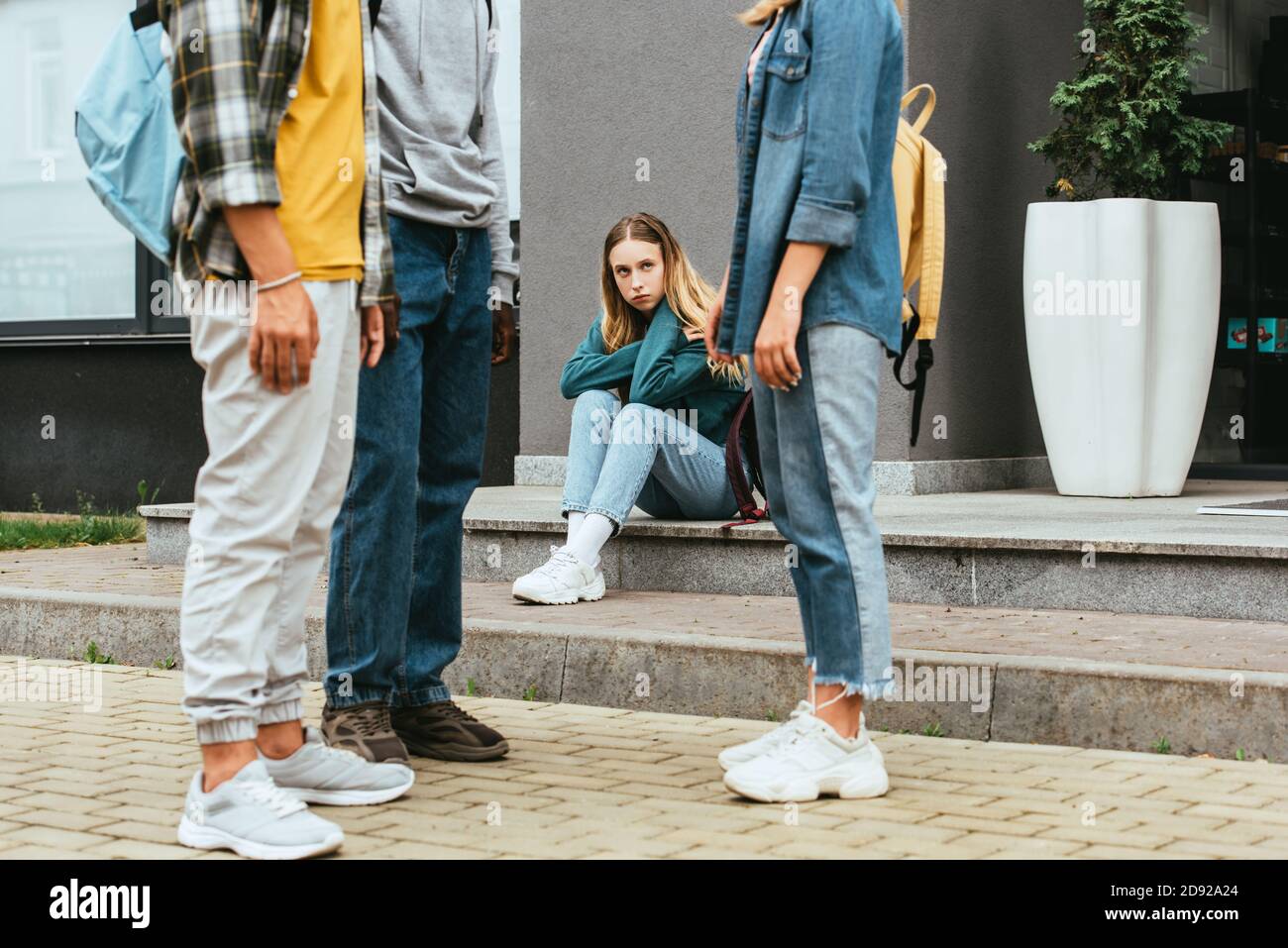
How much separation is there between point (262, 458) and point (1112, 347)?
4.89 metres

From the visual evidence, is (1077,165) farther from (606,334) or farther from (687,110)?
(606,334)

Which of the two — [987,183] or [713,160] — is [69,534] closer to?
[713,160]

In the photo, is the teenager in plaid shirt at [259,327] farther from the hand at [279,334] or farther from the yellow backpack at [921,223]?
the yellow backpack at [921,223]

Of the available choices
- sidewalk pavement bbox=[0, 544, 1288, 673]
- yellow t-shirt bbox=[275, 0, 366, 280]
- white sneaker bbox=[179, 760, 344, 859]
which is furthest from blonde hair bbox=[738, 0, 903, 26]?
white sneaker bbox=[179, 760, 344, 859]

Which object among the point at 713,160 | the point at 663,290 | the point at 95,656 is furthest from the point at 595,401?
the point at 713,160

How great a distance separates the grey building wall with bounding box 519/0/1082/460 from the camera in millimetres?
7910

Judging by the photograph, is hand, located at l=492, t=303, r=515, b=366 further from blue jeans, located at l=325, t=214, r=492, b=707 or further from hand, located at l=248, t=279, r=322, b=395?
hand, located at l=248, t=279, r=322, b=395

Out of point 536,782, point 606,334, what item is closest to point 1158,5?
point 606,334

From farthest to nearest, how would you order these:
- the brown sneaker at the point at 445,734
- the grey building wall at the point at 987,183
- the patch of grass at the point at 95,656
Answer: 1. the grey building wall at the point at 987,183
2. the patch of grass at the point at 95,656
3. the brown sneaker at the point at 445,734

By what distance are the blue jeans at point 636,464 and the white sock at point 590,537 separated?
3 cm

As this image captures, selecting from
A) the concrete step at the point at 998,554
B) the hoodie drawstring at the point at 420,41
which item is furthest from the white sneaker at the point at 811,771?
the concrete step at the point at 998,554

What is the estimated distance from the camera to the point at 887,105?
12.0 ft

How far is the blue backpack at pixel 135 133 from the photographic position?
3143mm

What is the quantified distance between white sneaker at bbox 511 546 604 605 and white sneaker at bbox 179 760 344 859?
7.84 feet
